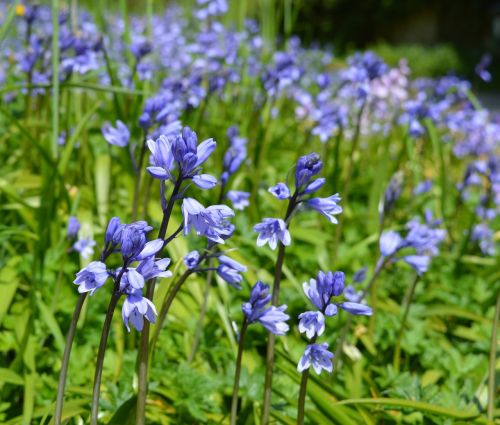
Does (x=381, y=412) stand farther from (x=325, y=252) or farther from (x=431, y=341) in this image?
(x=325, y=252)

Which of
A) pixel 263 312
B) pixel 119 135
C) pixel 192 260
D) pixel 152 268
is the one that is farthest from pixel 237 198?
pixel 152 268

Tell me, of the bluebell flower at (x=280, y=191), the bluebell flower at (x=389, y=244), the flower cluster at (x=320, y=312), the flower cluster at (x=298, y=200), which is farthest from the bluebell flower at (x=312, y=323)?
the bluebell flower at (x=389, y=244)

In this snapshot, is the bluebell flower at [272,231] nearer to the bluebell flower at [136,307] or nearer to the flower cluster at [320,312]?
the flower cluster at [320,312]

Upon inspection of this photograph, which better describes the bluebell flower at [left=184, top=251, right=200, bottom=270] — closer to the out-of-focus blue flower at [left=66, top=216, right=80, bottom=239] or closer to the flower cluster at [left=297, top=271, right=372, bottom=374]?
the flower cluster at [left=297, top=271, right=372, bottom=374]

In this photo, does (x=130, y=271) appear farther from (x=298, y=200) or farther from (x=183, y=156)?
(x=298, y=200)

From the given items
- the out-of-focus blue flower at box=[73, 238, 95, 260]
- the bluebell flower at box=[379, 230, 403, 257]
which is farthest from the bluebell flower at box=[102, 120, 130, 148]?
the bluebell flower at box=[379, 230, 403, 257]

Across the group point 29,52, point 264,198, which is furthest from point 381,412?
point 29,52
